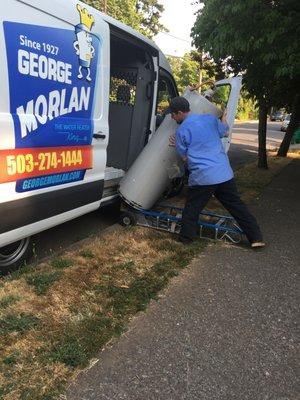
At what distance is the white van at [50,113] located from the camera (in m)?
3.51

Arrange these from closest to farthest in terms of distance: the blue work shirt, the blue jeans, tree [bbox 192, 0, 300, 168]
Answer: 1. the blue work shirt
2. the blue jeans
3. tree [bbox 192, 0, 300, 168]

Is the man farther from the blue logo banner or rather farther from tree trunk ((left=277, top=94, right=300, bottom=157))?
tree trunk ((left=277, top=94, right=300, bottom=157))

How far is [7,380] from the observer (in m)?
2.65

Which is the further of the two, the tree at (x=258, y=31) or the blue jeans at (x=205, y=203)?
the tree at (x=258, y=31)

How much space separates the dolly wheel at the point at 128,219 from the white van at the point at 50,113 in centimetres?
42

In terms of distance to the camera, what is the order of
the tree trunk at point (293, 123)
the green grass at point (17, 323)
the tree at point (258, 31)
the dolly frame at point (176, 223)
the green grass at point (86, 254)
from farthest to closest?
1. the tree trunk at point (293, 123)
2. the tree at point (258, 31)
3. the dolly frame at point (176, 223)
4. the green grass at point (86, 254)
5. the green grass at point (17, 323)

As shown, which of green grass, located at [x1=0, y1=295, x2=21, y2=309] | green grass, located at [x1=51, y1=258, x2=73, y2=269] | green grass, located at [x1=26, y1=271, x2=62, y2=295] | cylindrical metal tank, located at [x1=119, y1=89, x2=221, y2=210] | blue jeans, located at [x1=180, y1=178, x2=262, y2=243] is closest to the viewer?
green grass, located at [x1=0, y1=295, x2=21, y2=309]

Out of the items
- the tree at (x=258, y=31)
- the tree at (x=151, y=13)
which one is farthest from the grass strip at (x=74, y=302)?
the tree at (x=151, y=13)

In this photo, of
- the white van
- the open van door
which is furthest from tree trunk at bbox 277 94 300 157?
the white van

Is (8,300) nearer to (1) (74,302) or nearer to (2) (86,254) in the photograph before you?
(1) (74,302)

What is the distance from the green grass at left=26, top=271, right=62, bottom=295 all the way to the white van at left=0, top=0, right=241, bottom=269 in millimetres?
366

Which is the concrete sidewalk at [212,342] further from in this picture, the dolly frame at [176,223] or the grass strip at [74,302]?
the dolly frame at [176,223]

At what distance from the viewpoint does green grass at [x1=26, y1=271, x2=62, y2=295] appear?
12.4ft

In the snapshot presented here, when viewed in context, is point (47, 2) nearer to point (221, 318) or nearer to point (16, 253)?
point (16, 253)
